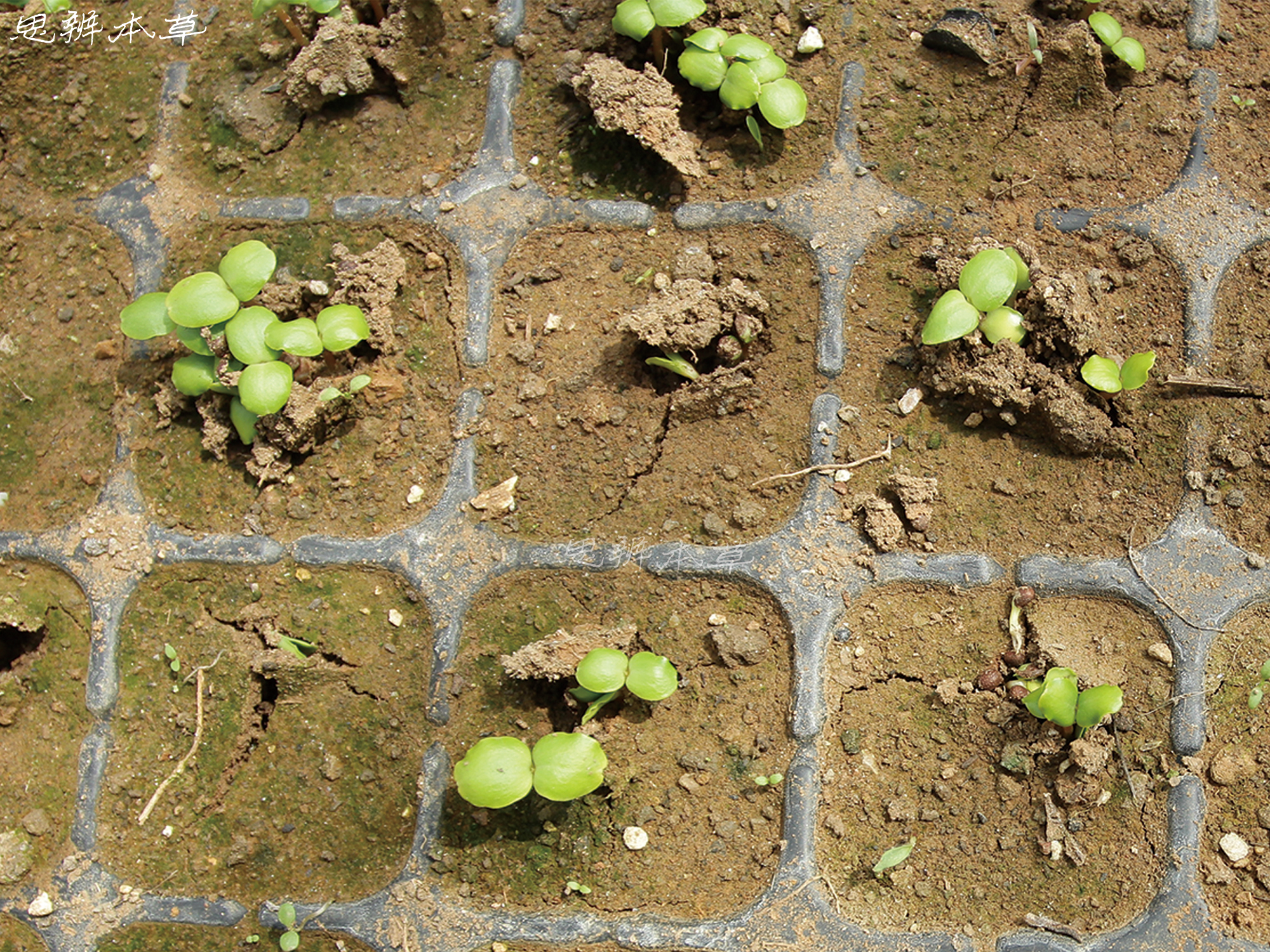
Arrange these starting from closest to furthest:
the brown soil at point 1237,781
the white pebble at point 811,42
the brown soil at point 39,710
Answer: the brown soil at point 1237,781 < the brown soil at point 39,710 < the white pebble at point 811,42

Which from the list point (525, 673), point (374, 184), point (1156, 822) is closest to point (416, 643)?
point (525, 673)

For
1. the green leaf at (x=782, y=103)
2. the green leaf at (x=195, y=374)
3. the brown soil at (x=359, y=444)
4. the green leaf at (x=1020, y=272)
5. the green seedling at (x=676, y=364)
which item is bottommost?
the brown soil at (x=359, y=444)

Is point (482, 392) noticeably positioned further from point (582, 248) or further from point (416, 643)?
point (416, 643)

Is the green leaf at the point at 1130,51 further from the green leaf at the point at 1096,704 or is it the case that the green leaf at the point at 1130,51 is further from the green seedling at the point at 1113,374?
the green leaf at the point at 1096,704

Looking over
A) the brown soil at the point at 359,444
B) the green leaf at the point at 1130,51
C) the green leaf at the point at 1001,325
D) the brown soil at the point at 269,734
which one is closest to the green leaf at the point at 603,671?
the brown soil at the point at 269,734

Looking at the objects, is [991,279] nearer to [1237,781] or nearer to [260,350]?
[1237,781]
